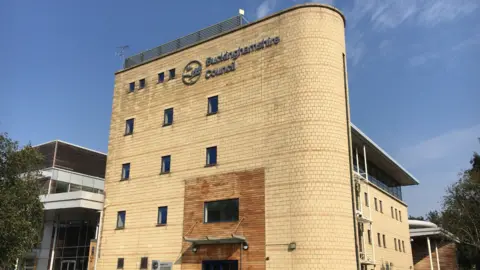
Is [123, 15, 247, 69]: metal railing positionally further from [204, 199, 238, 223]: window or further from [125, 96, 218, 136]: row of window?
[204, 199, 238, 223]: window

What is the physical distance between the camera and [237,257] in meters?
26.1

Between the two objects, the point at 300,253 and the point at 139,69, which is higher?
the point at 139,69

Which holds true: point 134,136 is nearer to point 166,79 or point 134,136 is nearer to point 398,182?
point 166,79

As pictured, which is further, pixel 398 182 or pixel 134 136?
pixel 398 182

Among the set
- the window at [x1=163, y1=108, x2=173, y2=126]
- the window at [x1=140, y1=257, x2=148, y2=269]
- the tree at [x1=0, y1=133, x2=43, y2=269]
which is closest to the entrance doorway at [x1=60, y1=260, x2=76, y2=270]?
the tree at [x1=0, y1=133, x2=43, y2=269]

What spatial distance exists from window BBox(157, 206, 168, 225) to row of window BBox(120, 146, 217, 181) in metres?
2.58

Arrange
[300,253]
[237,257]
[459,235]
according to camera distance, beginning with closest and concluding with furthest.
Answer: [300,253] < [237,257] < [459,235]

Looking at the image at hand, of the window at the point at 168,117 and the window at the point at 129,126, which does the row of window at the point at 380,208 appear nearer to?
the window at the point at 168,117

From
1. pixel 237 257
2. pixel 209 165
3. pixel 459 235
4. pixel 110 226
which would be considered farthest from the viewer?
pixel 459 235

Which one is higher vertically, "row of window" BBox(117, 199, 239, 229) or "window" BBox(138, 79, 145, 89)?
"window" BBox(138, 79, 145, 89)

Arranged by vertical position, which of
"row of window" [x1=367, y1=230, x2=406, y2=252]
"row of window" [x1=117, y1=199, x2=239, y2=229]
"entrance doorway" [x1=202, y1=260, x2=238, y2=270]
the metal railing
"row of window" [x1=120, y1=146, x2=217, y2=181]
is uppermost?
the metal railing

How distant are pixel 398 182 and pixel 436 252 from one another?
378 inches

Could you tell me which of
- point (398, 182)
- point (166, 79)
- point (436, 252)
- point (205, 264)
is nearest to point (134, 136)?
point (166, 79)

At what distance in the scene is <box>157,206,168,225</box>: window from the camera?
99.9 feet
